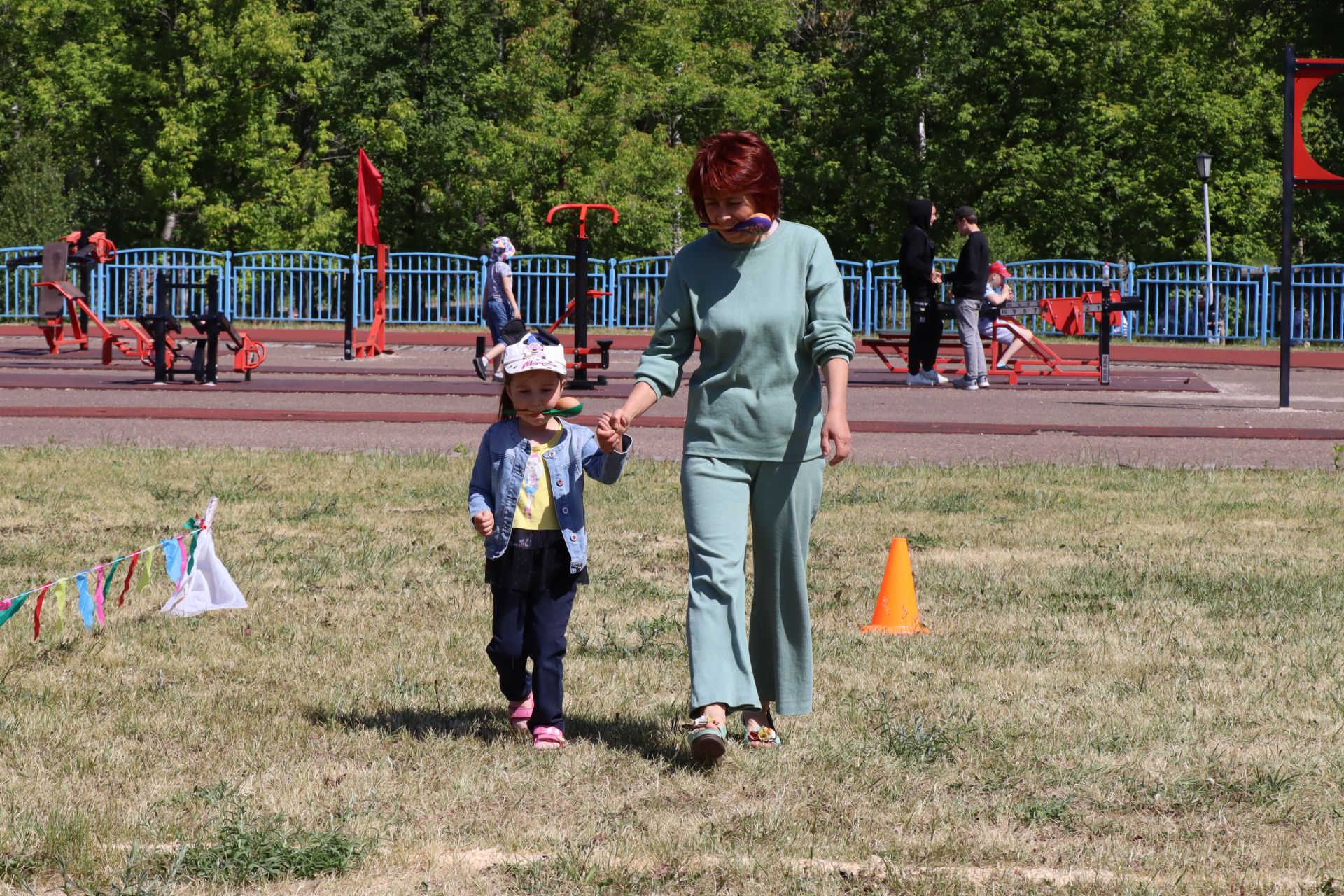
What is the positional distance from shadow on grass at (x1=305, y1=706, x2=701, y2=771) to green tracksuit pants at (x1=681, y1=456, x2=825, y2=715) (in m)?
0.29

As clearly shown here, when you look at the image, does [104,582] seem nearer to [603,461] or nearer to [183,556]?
[183,556]

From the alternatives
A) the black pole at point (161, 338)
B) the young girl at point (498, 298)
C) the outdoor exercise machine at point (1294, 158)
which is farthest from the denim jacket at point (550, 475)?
the young girl at point (498, 298)

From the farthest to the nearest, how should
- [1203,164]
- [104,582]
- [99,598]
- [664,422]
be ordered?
[1203,164]
[664,422]
[104,582]
[99,598]

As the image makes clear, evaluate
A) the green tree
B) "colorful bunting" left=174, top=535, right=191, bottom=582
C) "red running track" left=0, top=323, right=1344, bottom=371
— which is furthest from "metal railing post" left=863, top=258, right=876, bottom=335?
"colorful bunting" left=174, top=535, right=191, bottom=582

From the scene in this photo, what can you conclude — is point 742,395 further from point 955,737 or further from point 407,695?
point 407,695

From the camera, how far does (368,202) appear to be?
2588 cm

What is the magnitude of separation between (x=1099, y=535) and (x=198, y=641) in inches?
188

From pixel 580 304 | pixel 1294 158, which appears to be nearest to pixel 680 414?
pixel 580 304

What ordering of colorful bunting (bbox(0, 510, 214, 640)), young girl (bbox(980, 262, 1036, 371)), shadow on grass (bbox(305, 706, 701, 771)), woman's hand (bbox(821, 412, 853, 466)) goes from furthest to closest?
young girl (bbox(980, 262, 1036, 371)) < colorful bunting (bbox(0, 510, 214, 640)) < shadow on grass (bbox(305, 706, 701, 771)) < woman's hand (bbox(821, 412, 853, 466))

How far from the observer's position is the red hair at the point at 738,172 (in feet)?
16.4

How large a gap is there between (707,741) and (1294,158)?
41.8 ft

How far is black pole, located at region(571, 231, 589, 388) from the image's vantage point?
18766mm

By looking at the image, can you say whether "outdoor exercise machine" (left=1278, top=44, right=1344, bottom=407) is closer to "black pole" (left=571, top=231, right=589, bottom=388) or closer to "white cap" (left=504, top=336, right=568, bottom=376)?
"black pole" (left=571, top=231, right=589, bottom=388)

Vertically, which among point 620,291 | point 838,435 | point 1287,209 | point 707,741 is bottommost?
point 707,741
